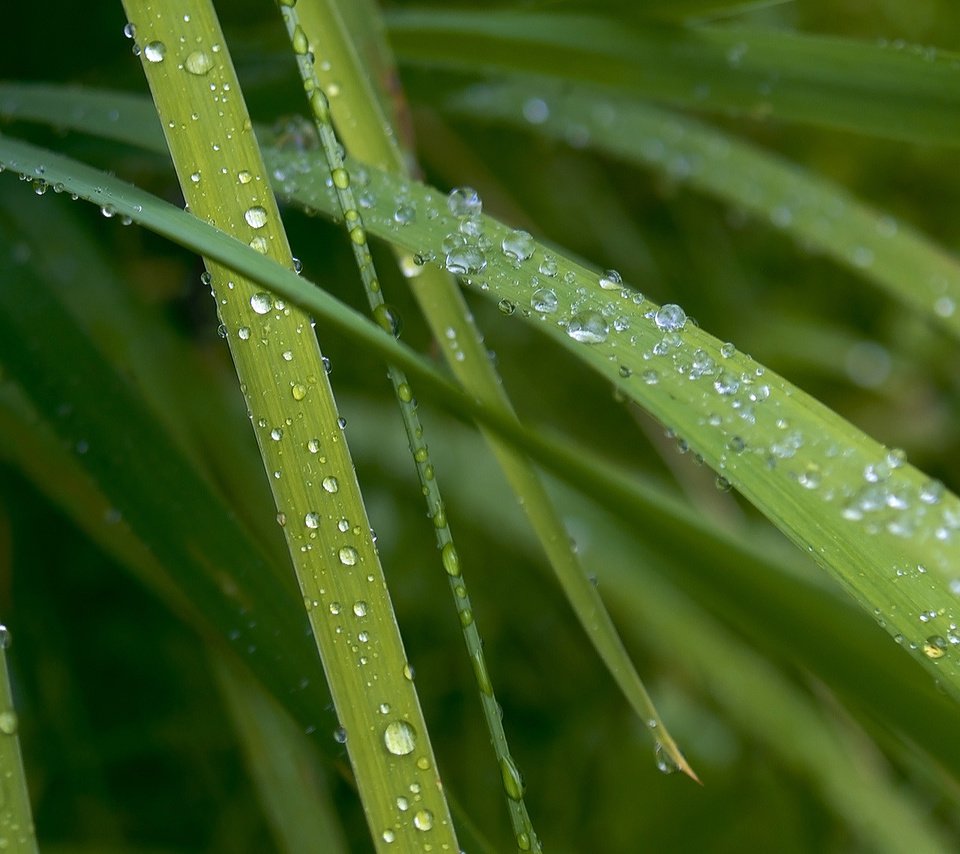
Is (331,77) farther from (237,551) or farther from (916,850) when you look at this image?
(916,850)

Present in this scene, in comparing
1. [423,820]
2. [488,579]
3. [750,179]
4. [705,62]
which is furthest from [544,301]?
[488,579]

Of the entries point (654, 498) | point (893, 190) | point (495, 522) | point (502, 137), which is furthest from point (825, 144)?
point (654, 498)

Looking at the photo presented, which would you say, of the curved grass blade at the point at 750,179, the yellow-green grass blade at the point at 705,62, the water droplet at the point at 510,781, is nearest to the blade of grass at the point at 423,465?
the water droplet at the point at 510,781

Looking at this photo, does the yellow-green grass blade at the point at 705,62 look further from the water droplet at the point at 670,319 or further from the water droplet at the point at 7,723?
the water droplet at the point at 7,723

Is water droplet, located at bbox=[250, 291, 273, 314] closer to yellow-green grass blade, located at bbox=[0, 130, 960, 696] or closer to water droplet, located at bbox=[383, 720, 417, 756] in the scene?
yellow-green grass blade, located at bbox=[0, 130, 960, 696]

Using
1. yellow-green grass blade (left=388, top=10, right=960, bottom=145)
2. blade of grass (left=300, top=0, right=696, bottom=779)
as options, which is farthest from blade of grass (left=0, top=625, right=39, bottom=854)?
yellow-green grass blade (left=388, top=10, right=960, bottom=145)
